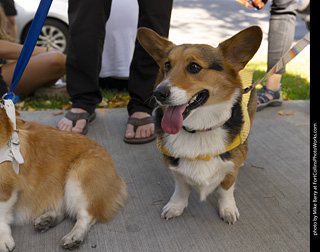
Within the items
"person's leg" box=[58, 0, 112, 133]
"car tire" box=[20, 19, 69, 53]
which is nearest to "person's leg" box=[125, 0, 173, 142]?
"person's leg" box=[58, 0, 112, 133]

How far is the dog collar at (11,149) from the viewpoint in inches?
71.9

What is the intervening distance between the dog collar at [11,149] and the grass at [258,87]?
7.01 ft

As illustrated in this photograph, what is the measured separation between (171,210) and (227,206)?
347 millimetres

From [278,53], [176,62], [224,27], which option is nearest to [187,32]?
[224,27]

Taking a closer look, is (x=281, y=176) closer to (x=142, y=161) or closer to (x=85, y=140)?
(x=142, y=161)

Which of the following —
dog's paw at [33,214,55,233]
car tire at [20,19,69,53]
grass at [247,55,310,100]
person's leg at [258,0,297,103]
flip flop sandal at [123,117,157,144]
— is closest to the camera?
dog's paw at [33,214,55,233]

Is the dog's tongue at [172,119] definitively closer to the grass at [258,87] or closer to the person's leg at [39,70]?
the grass at [258,87]

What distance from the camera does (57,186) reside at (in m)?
2.07

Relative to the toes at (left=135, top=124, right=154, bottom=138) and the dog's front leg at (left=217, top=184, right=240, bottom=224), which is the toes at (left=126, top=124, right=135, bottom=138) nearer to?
the toes at (left=135, top=124, right=154, bottom=138)

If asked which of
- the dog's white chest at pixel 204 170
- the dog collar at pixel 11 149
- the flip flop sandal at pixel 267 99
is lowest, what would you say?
the flip flop sandal at pixel 267 99

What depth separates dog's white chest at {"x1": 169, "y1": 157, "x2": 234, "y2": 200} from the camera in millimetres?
2070

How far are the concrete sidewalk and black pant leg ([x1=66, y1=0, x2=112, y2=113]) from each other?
35 cm

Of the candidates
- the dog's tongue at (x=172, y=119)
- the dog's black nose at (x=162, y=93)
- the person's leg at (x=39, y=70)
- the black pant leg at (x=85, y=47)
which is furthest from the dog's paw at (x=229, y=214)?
the person's leg at (x=39, y=70)

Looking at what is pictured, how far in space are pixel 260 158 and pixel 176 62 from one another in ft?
4.48
